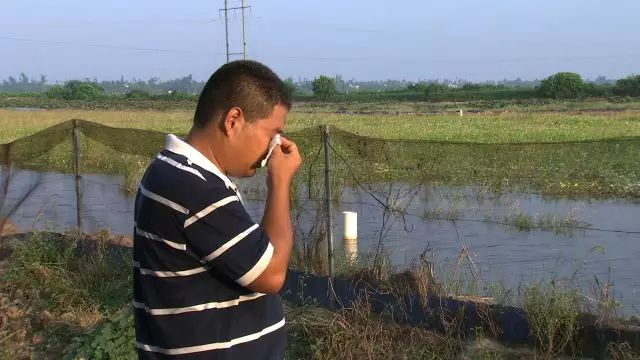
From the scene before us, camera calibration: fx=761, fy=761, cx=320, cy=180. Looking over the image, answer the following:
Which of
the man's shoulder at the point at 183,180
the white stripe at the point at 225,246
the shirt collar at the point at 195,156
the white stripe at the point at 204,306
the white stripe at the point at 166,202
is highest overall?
the shirt collar at the point at 195,156

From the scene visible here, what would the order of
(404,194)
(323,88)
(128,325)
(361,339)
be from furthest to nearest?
(323,88) → (404,194) → (128,325) → (361,339)

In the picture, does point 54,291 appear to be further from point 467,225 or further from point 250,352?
point 250,352

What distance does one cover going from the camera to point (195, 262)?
75.8 inches

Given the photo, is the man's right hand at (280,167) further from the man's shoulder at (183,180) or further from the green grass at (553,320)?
the green grass at (553,320)

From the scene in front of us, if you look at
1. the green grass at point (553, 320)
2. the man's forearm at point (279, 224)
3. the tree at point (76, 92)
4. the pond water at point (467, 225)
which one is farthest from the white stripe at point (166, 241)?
the tree at point (76, 92)

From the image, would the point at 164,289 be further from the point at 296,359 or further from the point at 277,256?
the point at 296,359

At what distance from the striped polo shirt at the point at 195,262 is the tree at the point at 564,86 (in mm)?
67278

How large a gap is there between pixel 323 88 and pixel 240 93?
81.1 metres

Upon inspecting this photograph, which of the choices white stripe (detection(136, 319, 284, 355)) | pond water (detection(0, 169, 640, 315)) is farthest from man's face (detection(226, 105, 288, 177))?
pond water (detection(0, 169, 640, 315))

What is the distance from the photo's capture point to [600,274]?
698 cm

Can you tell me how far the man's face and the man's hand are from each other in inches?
1.9

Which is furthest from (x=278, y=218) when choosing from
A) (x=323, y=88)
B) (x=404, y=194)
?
(x=323, y=88)

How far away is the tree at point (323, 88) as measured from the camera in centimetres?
8161

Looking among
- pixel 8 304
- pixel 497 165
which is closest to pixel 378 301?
pixel 497 165
